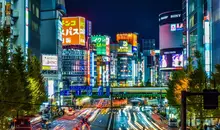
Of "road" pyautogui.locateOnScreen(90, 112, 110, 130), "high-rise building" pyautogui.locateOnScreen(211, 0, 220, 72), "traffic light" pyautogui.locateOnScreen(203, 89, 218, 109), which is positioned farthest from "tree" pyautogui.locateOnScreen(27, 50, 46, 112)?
"traffic light" pyautogui.locateOnScreen(203, 89, 218, 109)

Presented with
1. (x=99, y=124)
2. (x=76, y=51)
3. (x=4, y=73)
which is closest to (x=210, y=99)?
(x=4, y=73)

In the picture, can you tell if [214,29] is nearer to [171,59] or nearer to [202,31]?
[202,31]

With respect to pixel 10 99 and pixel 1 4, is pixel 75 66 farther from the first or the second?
pixel 10 99

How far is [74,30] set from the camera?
538 feet

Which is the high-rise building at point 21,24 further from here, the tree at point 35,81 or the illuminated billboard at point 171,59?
the illuminated billboard at point 171,59

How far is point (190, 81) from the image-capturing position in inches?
1908

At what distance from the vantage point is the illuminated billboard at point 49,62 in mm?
102625

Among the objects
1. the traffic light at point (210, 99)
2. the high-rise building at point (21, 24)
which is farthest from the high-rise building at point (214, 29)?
the traffic light at point (210, 99)

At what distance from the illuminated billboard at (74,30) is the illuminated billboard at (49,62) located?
58.9 m

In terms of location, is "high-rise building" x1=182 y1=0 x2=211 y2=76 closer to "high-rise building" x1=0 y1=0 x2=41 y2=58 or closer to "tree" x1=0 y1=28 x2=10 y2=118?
"high-rise building" x1=0 y1=0 x2=41 y2=58

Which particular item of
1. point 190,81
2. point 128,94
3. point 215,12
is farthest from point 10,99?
point 128,94

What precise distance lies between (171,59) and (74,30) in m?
44.0

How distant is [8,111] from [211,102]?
21.0m

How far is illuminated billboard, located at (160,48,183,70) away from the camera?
174 meters
